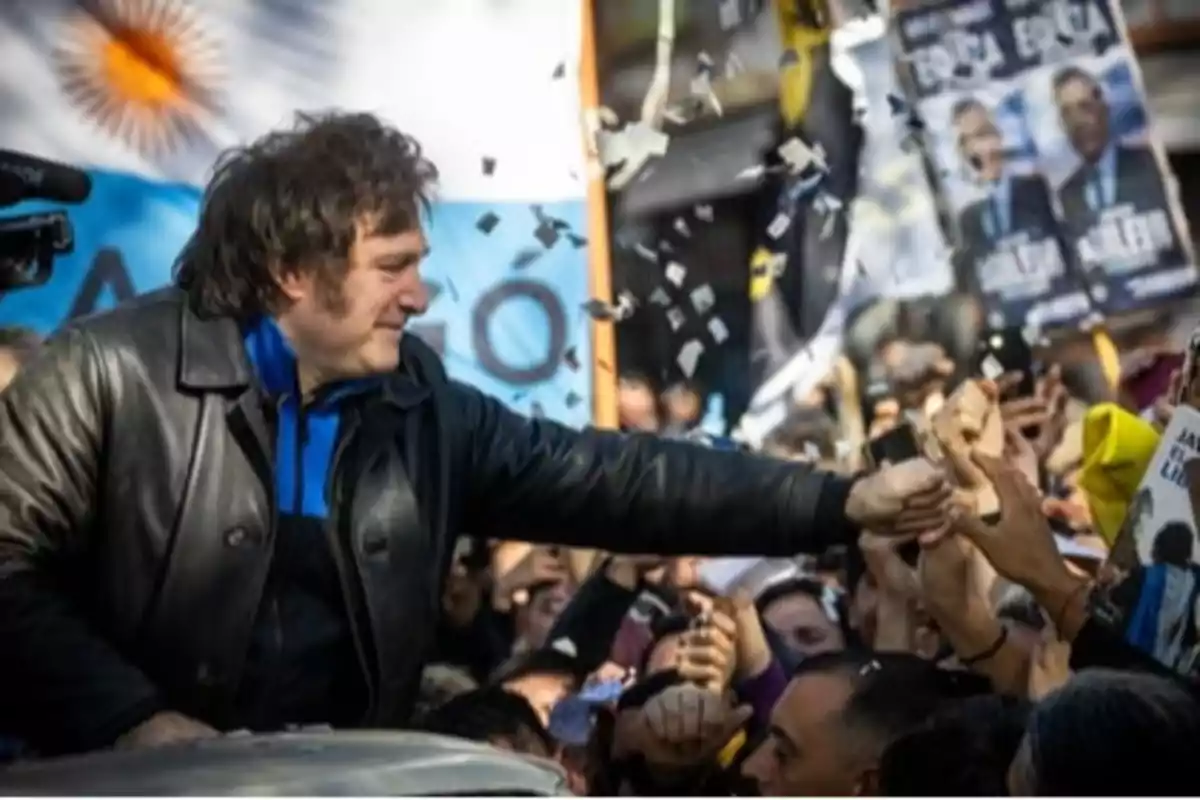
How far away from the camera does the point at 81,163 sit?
5.53 ft

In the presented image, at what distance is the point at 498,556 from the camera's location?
1.69 m

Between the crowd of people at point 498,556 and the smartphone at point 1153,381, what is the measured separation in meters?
0.02

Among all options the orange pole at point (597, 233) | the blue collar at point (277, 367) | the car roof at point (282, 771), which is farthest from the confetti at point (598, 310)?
the car roof at point (282, 771)

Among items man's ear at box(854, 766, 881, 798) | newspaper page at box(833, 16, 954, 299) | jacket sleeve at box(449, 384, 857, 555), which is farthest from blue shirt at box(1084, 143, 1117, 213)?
man's ear at box(854, 766, 881, 798)

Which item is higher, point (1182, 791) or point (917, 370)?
point (917, 370)

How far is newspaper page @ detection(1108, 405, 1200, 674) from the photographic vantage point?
1.66 meters

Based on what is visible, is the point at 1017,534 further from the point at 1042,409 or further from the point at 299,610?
the point at 299,610

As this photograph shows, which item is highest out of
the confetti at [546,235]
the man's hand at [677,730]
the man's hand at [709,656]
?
the confetti at [546,235]

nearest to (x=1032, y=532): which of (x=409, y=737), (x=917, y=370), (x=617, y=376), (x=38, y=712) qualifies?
(x=917, y=370)

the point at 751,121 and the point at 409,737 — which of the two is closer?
the point at 409,737

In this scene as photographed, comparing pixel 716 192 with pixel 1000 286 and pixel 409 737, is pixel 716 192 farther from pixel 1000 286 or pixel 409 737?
pixel 409 737

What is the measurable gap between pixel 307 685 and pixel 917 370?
67 cm

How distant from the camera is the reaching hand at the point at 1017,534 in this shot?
1.68 m

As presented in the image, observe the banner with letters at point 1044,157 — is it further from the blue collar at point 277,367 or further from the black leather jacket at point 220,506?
the blue collar at point 277,367
